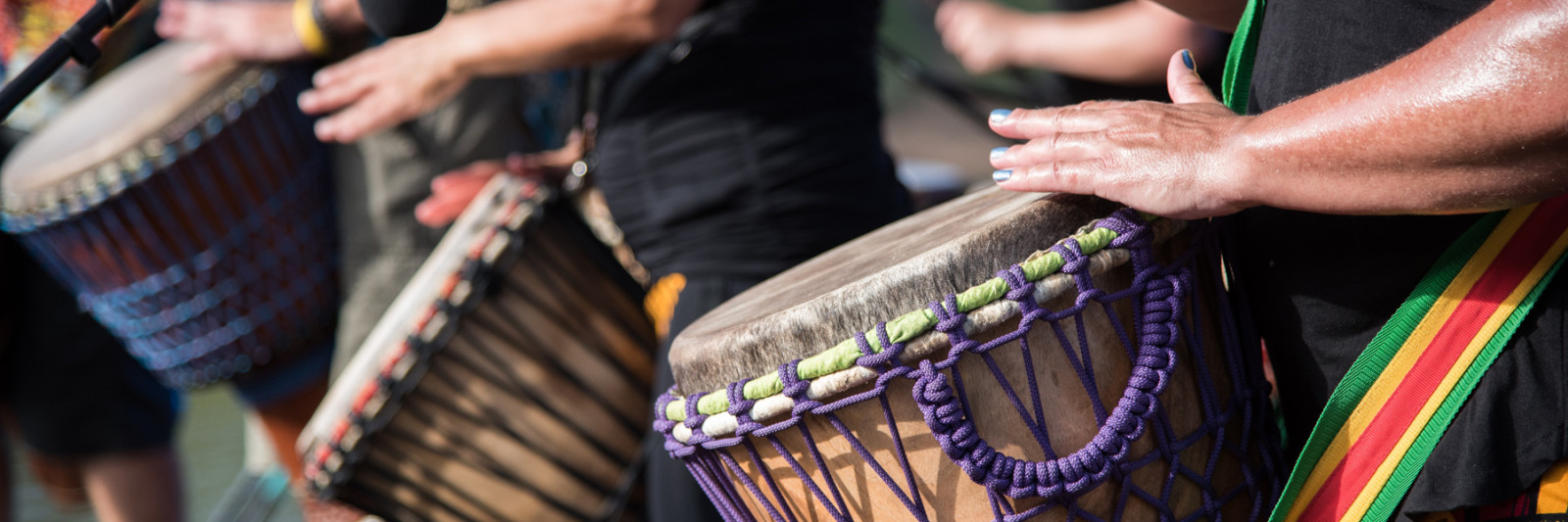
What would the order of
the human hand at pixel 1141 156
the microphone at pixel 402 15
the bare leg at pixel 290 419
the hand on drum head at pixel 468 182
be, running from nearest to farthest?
1. the human hand at pixel 1141 156
2. the microphone at pixel 402 15
3. the hand on drum head at pixel 468 182
4. the bare leg at pixel 290 419

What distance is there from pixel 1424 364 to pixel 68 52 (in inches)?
43.4

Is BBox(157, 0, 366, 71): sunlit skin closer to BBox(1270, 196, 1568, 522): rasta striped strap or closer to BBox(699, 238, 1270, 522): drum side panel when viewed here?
BBox(699, 238, 1270, 522): drum side panel

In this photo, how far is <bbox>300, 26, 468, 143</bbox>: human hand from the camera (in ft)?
4.82

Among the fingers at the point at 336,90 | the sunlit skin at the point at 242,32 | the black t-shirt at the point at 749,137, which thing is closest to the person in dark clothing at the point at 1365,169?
the black t-shirt at the point at 749,137

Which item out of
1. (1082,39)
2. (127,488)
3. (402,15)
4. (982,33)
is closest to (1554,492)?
(402,15)

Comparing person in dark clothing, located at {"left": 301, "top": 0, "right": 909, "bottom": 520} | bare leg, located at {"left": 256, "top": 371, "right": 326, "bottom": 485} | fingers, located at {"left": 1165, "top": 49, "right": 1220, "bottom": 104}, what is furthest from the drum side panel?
bare leg, located at {"left": 256, "top": 371, "right": 326, "bottom": 485}

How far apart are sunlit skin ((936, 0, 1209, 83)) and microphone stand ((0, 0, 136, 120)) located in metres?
1.26

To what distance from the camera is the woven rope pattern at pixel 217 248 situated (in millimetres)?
Answer: 1953

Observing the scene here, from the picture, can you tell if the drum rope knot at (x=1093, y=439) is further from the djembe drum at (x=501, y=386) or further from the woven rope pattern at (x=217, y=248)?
the woven rope pattern at (x=217, y=248)

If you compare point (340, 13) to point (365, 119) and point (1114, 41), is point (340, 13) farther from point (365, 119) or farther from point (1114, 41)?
point (1114, 41)

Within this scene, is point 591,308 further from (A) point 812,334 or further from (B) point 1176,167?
(B) point 1176,167

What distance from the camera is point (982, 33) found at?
229cm

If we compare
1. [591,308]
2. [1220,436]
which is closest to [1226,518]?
[1220,436]

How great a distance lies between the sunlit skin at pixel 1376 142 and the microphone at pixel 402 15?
1.46ft
